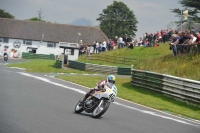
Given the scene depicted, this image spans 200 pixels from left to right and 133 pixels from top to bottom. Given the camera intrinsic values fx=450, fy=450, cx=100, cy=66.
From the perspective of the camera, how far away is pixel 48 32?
9694cm

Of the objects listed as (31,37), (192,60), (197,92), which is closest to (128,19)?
(31,37)

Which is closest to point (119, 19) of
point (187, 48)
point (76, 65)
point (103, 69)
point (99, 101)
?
point (76, 65)

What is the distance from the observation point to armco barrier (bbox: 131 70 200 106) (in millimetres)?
21656

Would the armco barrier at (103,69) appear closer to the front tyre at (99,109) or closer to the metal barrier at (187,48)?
the metal barrier at (187,48)

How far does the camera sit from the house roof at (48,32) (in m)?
95.0

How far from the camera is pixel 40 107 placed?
14.9 m

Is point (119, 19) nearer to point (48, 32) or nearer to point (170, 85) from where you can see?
point (48, 32)

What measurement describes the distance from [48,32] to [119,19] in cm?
1560

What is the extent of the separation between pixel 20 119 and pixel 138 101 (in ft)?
37.6

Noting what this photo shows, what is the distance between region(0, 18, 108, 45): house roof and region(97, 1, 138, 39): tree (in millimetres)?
4375

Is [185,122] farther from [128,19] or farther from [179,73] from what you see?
[128,19]

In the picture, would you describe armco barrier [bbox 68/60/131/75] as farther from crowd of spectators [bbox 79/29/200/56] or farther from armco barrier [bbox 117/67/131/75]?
crowd of spectators [bbox 79/29/200/56]

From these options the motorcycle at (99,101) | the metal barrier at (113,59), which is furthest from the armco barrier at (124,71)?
the motorcycle at (99,101)

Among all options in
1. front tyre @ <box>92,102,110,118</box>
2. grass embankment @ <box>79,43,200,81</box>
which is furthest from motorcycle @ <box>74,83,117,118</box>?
grass embankment @ <box>79,43,200,81</box>
